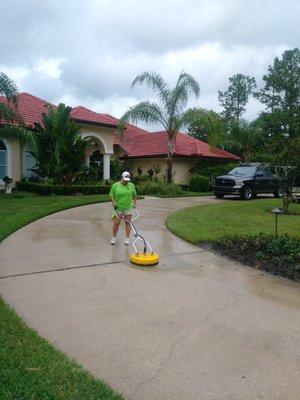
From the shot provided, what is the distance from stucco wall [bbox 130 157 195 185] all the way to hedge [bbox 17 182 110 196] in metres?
7.75

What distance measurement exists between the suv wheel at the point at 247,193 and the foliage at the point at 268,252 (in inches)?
508

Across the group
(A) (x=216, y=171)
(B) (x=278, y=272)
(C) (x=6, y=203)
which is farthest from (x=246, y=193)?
(B) (x=278, y=272)

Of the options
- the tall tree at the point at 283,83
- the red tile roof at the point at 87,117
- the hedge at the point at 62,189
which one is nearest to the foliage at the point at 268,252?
the hedge at the point at 62,189

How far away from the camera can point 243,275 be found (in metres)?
6.66

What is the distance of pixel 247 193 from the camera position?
21.5m

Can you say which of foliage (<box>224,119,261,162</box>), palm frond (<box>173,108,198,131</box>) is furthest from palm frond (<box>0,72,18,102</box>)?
foliage (<box>224,119,261,162</box>)

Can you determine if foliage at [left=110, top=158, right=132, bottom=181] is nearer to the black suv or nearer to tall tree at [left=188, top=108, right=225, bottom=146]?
tall tree at [left=188, top=108, right=225, bottom=146]

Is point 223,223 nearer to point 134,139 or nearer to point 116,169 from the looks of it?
point 116,169

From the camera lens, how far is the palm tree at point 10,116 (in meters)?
17.2

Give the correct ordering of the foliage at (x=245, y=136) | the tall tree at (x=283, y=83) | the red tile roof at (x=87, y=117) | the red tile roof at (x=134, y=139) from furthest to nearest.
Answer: the tall tree at (x=283, y=83) → the foliage at (x=245, y=136) → the red tile roof at (x=134, y=139) → the red tile roof at (x=87, y=117)

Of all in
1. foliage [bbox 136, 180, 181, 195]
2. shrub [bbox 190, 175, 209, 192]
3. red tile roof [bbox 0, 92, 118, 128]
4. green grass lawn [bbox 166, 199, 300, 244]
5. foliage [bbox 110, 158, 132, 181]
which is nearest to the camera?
green grass lawn [bbox 166, 199, 300, 244]

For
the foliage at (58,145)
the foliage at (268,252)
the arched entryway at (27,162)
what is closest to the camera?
the foliage at (268,252)

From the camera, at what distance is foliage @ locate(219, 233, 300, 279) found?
694cm

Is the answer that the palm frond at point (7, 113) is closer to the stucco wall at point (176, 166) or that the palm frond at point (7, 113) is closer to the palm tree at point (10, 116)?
the palm tree at point (10, 116)
